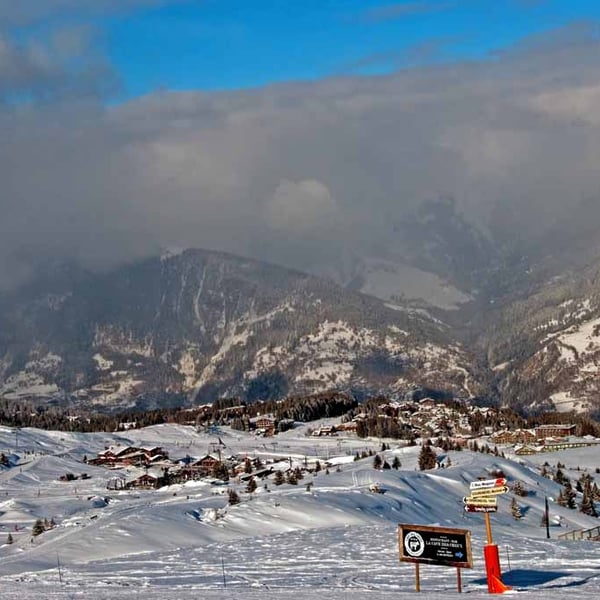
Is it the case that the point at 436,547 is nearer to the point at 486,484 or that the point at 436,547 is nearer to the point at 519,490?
the point at 486,484

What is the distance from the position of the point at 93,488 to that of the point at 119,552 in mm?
82735

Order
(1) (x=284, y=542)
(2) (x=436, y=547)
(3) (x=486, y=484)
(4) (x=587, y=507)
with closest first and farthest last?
(3) (x=486, y=484), (2) (x=436, y=547), (1) (x=284, y=542), (4) (x=587, y=507)

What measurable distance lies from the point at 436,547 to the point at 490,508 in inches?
115

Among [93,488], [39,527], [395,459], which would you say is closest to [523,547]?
[39,527]

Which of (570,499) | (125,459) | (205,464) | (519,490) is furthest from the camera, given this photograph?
(125,459)

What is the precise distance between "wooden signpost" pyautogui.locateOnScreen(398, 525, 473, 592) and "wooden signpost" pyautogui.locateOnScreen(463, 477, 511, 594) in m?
0.96

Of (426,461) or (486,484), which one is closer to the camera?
(486,484)

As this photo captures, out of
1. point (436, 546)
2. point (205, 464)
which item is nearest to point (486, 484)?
point (436, 546)

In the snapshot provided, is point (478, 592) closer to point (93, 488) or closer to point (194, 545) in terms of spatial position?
point (194, 545)

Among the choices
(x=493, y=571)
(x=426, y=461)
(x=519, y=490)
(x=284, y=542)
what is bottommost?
(x=519, y=490)

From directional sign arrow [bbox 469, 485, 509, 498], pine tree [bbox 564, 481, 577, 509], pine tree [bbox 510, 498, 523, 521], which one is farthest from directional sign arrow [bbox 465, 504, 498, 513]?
pine tree [bbox 564, 481, 577, 509]

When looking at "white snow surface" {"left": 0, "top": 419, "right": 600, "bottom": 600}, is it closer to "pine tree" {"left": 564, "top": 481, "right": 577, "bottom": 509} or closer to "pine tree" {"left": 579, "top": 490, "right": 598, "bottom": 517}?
"pine tree" {"left": 564, "top": 481, "right": 577, "bottom": 509}

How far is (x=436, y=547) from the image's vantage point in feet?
146

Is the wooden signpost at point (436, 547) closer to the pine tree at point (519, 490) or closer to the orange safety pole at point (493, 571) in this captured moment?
the orange safety pole at point (493, 571)
